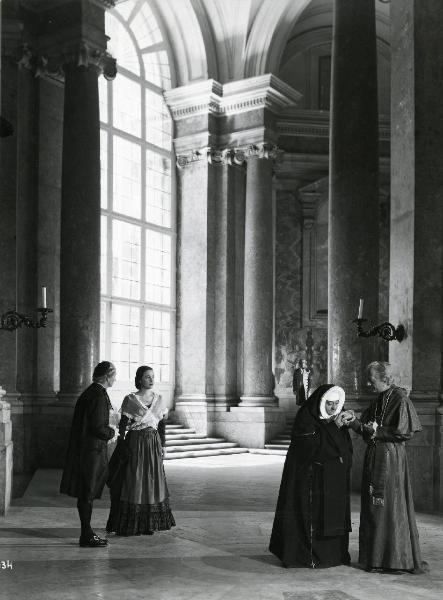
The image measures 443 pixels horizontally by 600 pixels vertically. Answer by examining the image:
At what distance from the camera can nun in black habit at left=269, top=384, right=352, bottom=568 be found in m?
6.12

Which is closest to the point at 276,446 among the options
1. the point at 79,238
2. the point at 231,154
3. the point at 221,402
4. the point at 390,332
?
the point at 221,402

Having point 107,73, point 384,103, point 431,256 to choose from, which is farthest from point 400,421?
point 384,103

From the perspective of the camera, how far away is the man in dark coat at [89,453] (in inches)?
269

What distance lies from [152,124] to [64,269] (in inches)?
244

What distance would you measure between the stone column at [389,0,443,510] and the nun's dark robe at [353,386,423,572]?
106 inches

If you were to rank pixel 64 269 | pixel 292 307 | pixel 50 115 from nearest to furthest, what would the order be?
pixel 64 269 < pixel 50 115 < pixel 292 307

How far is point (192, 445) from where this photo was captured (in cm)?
1612

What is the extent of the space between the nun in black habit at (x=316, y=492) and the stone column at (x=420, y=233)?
2756 millimetres

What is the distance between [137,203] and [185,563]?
11999 mm

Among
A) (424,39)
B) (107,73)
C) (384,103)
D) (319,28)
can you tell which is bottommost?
(424,39)

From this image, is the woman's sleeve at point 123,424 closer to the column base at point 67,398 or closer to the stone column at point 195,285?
the column base at point 67,398

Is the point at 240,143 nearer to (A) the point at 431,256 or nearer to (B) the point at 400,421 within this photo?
(A) the point at 431,256

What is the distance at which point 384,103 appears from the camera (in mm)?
20953

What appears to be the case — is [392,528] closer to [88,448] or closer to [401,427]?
[401,427]
